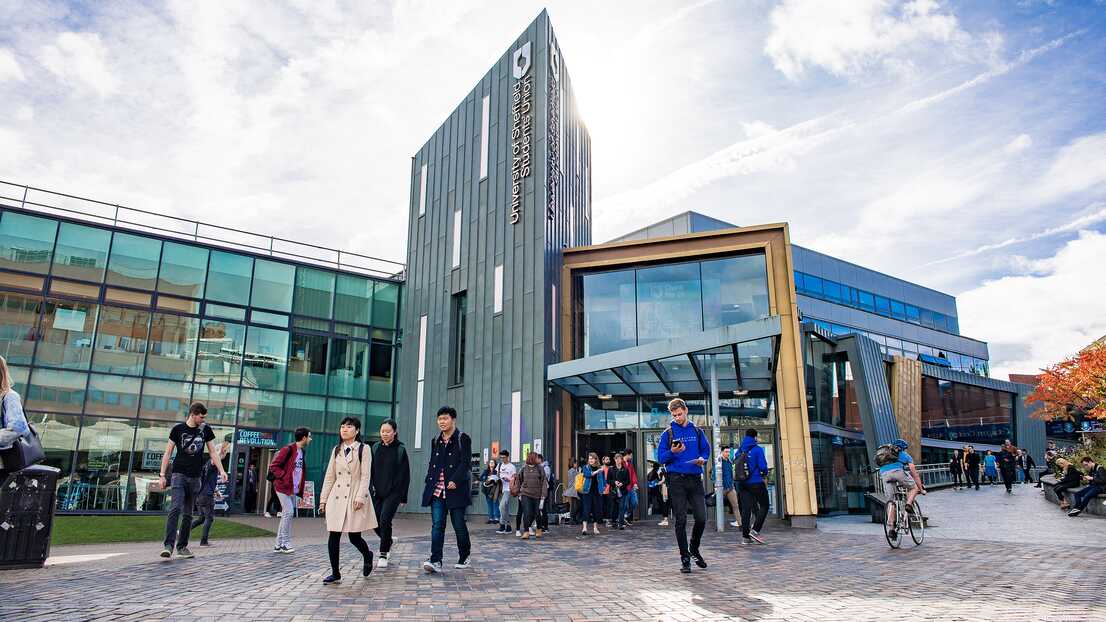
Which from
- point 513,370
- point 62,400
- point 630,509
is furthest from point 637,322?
point 62,400

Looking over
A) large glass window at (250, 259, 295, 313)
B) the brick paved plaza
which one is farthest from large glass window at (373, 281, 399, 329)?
the brick paved plaza

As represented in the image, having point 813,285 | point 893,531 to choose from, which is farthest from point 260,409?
point 813,285

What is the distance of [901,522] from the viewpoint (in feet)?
31.9

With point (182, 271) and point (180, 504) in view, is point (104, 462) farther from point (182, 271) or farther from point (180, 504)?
point (180, 504)

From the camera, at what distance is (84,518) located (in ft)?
56.6

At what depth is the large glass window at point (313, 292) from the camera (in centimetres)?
2352

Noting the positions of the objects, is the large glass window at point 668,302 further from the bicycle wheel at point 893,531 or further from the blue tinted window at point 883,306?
the blue tinted window at point 883,306

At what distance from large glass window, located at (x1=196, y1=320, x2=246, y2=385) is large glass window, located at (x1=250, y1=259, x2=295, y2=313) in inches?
47.1

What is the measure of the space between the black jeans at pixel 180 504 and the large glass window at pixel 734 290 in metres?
12.3

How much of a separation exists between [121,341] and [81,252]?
2.83 metres

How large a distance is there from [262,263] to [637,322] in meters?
12.8

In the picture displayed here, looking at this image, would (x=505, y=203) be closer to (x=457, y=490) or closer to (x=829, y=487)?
(x=829, y=487)

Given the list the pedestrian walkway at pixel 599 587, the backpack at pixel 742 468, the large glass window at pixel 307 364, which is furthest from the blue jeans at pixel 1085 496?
the large glass window at pixel 307 364

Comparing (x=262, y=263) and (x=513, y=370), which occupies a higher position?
(x=262, y=263)
